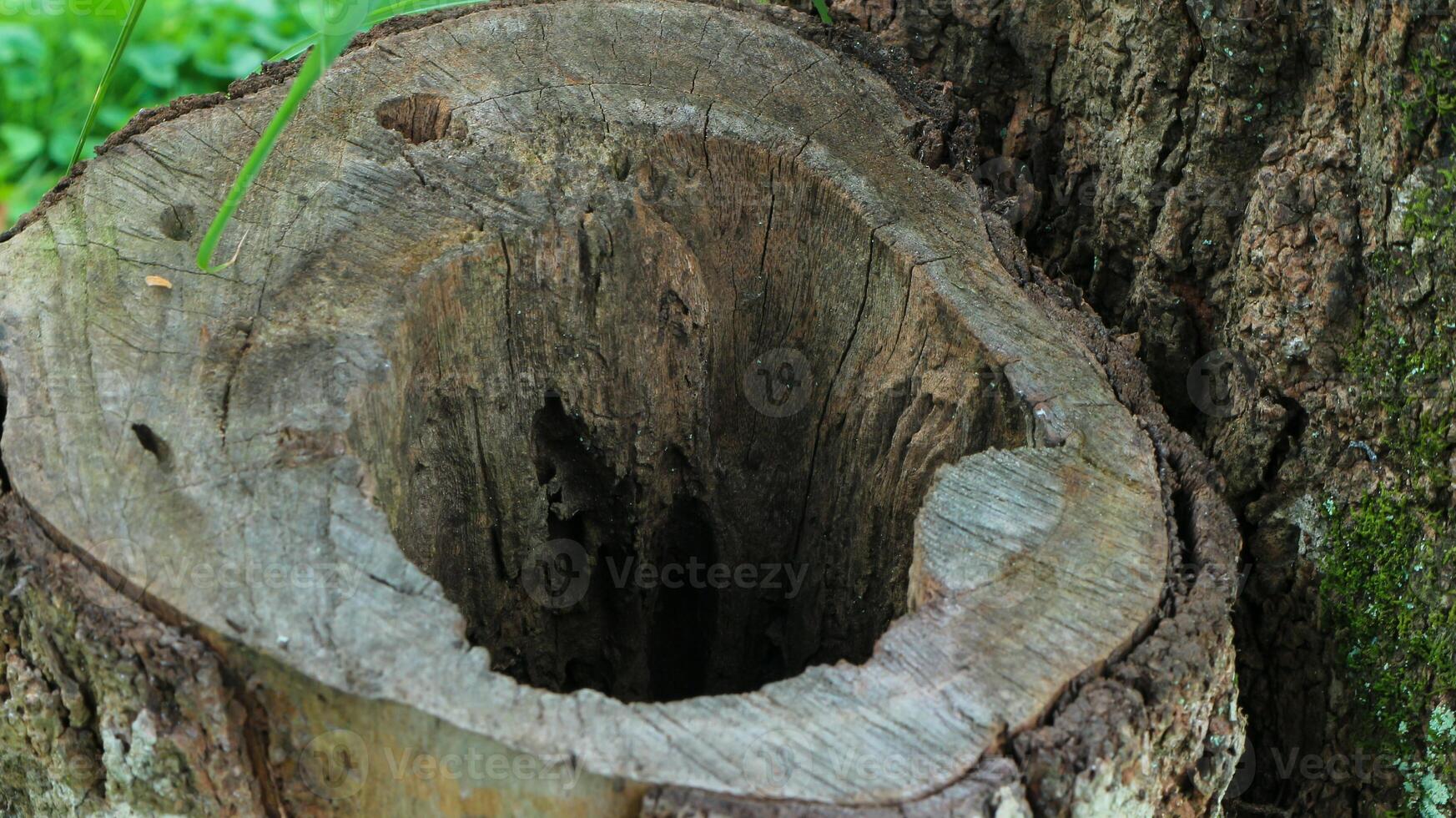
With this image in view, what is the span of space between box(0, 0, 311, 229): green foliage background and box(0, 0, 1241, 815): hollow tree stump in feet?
7.77

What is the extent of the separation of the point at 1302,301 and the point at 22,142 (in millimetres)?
3762

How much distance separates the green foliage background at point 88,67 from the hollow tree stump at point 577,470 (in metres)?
2.37

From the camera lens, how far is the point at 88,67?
14.1 ft

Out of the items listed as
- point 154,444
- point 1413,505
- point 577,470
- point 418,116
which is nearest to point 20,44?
point 418,116

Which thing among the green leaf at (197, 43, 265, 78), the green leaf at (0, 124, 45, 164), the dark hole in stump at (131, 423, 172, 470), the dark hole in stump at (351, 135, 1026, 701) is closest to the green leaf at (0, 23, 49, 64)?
the green leaf at (0, 124, 45, 164)

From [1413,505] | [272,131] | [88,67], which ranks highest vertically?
[88,67]

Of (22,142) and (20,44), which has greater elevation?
(20,44)

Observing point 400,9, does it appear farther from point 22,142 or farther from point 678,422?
point 22,142

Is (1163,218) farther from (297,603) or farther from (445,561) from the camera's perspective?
(297,603)

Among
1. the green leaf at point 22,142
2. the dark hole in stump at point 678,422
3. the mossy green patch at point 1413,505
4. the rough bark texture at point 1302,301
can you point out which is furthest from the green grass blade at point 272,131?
the green leaf at point 22,142

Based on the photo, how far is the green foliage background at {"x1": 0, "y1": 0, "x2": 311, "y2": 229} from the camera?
4.13m

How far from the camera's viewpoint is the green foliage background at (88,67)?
413 cm

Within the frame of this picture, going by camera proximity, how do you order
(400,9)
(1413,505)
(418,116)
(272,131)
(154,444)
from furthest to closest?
(418,116) → (400,9) → (1413,505) → (154,444) → (272,131)

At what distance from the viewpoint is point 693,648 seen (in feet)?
7.68
